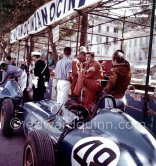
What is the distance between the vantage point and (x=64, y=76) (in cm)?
746

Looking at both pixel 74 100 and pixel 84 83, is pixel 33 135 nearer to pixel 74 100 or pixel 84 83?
pixel 84 83

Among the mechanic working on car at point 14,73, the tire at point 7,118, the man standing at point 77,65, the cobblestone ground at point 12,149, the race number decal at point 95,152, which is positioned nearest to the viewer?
A: the race number decal at point 95,152

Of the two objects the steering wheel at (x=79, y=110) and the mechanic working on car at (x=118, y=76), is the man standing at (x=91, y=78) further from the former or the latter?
the steering wheel at (x=79, y=110)

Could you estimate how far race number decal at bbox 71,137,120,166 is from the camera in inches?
103

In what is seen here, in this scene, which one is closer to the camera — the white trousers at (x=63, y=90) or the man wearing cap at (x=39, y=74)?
the white trousers at (x=63, y=90)

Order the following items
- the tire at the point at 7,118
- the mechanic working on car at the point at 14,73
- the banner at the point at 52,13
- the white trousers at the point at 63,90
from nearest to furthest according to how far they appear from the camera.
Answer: the tire at the point at 7,118, the banner at the point at 52,13, the mechanic working on car at the point at 14,73, the white trousers at the point at 63,90

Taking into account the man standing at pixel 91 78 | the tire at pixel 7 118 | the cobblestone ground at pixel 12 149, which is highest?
the man standing at pixel 91 78

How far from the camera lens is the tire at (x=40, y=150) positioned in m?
3.15

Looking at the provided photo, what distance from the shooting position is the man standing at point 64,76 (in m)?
7.42

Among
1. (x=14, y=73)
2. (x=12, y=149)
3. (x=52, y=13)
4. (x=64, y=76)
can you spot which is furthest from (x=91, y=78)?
(x=52, y=13)

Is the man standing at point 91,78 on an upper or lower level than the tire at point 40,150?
upper

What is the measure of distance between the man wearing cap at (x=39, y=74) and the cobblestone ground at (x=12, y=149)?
8.02 feet

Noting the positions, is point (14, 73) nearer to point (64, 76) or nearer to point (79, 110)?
point (64, 76)

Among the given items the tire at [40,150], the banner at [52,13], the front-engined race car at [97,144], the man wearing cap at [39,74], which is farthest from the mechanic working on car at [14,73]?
the tire at [40,150]
